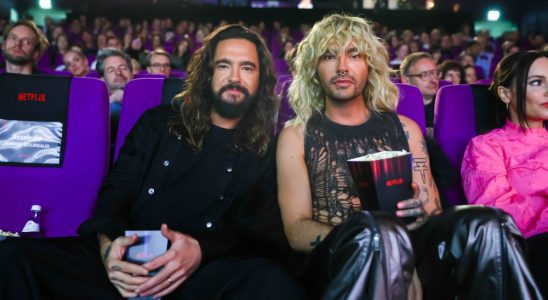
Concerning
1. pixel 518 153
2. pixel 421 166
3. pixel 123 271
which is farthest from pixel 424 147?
pixel 123 271

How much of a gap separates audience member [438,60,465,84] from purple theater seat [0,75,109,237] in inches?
112

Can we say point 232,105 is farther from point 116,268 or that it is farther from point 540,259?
point 540,259

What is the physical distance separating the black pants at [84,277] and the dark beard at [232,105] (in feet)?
1.66

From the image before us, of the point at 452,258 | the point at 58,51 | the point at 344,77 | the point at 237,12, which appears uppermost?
the point at 237,12

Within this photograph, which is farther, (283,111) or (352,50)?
(283,111)

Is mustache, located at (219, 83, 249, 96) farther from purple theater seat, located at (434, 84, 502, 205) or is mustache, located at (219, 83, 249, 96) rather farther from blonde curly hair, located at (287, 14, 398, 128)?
purple theater seat, located at (434, 84, 502, 205)

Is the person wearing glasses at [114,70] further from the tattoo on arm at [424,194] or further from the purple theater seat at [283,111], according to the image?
the tattoo on arm at [424,194]

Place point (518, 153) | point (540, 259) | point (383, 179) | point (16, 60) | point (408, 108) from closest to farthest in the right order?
point (383, 179) < point (540, 259) < point (518, 153) < point (408, 108) < point (16, 60)

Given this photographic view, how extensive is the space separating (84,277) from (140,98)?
74 cm

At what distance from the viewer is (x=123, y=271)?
120 cm

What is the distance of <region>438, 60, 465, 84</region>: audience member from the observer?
3824 mm

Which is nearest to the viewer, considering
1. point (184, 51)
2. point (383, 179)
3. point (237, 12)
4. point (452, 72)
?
point (383, 179)

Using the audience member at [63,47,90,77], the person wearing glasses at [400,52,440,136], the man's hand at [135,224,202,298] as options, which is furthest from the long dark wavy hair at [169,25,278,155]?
the audience member at [63,47,90,77]

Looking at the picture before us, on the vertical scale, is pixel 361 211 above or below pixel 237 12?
below
